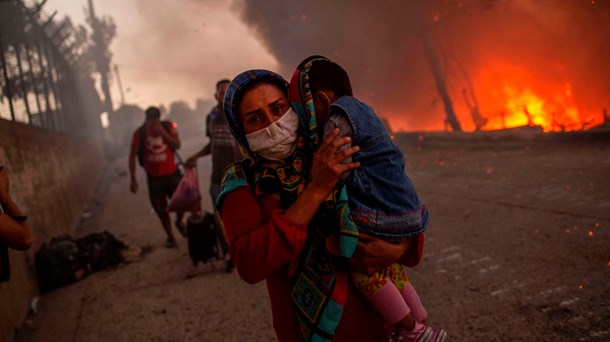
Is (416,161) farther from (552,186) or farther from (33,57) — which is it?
(33,57)

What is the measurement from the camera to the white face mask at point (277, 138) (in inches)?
49.8

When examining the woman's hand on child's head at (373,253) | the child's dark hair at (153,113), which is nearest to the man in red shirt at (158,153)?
the child's dark hair at (153,113)

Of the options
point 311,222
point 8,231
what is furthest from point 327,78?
point 8,231

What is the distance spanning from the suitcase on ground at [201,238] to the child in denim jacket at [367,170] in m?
3.41

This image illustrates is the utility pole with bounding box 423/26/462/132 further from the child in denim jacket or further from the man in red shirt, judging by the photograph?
the child in denim jacket

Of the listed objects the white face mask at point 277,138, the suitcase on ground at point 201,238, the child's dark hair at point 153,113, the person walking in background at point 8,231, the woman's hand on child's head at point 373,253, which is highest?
the child's dark hair at point 153,113

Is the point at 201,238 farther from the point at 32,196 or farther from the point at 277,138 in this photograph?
the point at 277,138

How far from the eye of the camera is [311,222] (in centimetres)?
125

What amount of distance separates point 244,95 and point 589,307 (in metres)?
2.85

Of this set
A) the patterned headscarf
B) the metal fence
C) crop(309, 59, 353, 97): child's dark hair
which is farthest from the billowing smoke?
the patterned headscarf

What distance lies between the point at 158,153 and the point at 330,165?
4935 millimetres

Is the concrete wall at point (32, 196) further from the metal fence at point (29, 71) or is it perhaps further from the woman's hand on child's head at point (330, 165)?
the woman's hand on child's head at point (330, 165)

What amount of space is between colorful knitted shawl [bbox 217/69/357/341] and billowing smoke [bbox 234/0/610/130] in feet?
59.7

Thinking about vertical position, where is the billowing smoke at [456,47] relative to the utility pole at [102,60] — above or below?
below
